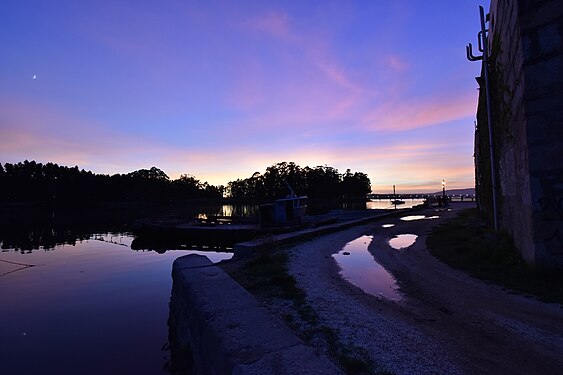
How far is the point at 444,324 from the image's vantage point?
540 cm

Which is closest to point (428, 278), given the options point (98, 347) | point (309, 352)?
point (309, 352)

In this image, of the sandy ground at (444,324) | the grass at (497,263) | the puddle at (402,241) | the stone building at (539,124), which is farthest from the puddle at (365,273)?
the stone building at (539,124)

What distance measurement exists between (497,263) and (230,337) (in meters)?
8.70

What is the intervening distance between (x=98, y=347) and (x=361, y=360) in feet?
28.2

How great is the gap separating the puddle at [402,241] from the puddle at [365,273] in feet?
4.67

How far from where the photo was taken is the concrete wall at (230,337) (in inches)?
141

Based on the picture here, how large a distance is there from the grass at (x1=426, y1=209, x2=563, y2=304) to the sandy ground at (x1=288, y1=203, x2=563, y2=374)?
0.47 meters

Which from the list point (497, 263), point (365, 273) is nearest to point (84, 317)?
→ point (365, 273)

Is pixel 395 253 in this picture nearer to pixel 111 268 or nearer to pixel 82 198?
pixel 111 268

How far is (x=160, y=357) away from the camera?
8891 millimetres

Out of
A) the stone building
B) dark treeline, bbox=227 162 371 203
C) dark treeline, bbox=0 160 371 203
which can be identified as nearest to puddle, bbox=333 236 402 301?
the stone building

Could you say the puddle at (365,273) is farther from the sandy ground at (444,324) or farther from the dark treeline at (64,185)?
the dark treeline at (64,185)

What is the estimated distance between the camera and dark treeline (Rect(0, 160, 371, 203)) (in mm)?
123250

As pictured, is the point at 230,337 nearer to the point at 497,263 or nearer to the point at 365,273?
the point at 365,273
